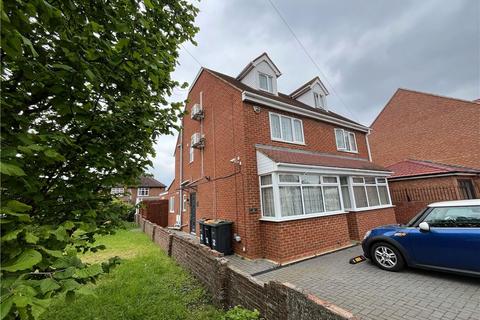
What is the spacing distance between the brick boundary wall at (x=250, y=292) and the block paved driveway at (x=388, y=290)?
181 cm

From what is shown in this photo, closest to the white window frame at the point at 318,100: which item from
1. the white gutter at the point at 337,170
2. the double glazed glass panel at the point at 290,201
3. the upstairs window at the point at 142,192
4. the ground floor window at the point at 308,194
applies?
the white gutter at the point at 337,170

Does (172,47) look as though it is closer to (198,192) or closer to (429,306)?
(429,306)

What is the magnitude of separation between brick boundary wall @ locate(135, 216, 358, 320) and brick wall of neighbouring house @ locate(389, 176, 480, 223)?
43.6ft

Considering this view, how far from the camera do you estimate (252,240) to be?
7816 millimetres

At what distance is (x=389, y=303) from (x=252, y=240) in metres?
4.39

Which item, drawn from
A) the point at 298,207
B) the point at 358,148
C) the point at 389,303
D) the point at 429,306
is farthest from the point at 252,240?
the point at 358,148

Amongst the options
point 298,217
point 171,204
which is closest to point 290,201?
point 298,217

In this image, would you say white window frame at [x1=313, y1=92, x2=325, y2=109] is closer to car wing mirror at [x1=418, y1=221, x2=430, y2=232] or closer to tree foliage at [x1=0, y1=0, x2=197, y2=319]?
car wing mirror at [x1=418, y1=221, x2=430, y2=232]

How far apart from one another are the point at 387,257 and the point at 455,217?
6.23ft

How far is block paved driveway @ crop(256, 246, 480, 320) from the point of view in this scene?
153 inches

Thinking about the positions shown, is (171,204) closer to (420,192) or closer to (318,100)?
(318,100)

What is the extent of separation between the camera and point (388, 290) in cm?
473

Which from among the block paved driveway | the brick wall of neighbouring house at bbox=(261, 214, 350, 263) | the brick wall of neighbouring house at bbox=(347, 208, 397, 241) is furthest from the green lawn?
the brick wall of neighbouring house at bbox=(347, 208, 397, 241)

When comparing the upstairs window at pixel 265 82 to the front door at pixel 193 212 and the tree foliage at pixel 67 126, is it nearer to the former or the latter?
the front door at pixel 193 212
